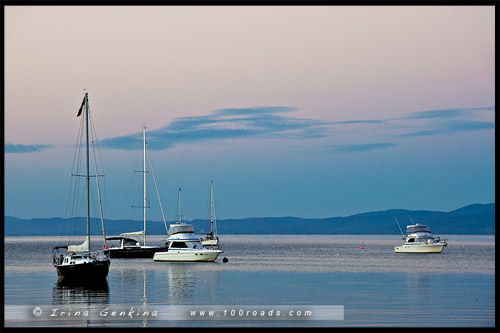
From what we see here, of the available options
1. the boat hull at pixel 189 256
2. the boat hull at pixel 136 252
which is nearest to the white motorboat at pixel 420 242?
the boat hull at pixel 136 252

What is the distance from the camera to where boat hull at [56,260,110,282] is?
48125mm

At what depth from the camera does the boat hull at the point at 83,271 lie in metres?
48.1

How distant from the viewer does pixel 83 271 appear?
48250 millimetres

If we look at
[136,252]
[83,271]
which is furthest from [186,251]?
[83,271]

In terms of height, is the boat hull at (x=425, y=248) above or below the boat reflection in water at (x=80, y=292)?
below

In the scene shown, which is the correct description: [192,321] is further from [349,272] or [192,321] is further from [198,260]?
[198,260]

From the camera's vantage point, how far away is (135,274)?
212 feet

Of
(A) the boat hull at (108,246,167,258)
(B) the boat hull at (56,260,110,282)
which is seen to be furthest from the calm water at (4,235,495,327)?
(A) the boat hull at (108,246,167,258)

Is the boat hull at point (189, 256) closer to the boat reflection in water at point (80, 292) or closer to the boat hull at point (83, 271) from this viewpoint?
the boat reflection in water at point (80, 292)

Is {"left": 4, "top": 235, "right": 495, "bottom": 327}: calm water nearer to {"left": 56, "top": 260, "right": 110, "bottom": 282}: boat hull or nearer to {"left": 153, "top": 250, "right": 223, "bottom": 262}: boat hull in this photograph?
{"left": 56, "top": 260, "right": 110, "bottom": 282}: boat hull

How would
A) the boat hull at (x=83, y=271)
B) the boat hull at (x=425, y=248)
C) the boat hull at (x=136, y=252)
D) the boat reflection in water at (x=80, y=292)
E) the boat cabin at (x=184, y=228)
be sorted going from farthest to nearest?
the boat hull at (x=425, y=248) → the boat hull at (x=136, y=252) → the boat cabin at (x=184, y=228) → the boat hull at (x=83, y=271) → the boat reflection in water at (x=80, y=292)

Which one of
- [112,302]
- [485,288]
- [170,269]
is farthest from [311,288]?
[170,269]

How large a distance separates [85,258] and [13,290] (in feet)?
16.7

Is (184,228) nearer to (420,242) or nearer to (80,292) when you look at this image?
(420,242)
